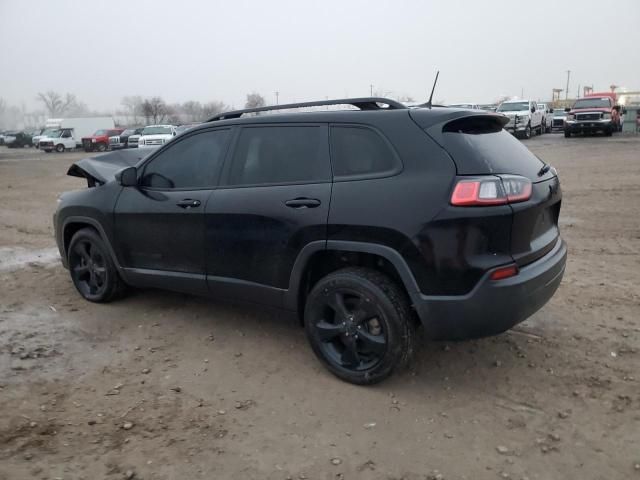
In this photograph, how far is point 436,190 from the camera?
3080 mm

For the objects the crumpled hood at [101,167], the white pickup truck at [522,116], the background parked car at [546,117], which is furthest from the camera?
the background parked car at [546,117]

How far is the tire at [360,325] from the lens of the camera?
3281 mm

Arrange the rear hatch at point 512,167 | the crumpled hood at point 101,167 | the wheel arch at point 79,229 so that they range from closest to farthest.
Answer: the rear hatch at point 512,167 → the wheel arch at point 79,229 → the crumpled hood at point 101,167

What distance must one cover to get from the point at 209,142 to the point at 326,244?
4.78 feet

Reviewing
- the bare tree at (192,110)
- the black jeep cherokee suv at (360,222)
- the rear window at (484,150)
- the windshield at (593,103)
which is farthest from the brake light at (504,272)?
the bare tree at (192,110)

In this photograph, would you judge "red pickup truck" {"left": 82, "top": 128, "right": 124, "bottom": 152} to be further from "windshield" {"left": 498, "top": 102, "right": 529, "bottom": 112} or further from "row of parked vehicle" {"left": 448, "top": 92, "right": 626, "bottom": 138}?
"windshield" {"left": 498, "top": 102, "right": 529, "bottom": 112}

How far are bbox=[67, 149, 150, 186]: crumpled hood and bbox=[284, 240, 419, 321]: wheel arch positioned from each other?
2371 mm

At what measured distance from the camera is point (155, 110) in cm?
7425

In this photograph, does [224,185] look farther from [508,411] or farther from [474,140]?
[508,411]

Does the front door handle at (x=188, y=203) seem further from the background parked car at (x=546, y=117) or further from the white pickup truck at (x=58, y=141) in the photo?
the white pickup truck at (x=58, y=141)

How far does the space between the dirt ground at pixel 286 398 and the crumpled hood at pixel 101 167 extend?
119cm

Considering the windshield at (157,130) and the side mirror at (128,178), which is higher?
the windshield at (157,130)

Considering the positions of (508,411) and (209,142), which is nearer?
(508,411)

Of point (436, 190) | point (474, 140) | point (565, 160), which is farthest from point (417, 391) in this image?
point (565, 160)
